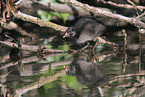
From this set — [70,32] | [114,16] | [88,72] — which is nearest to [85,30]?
[70,32]

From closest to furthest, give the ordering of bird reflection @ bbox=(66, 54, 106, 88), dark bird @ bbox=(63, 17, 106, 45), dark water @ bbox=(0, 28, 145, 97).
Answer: dark water @ bbox=(0, 28, 145, 97), bird reflection @ bbox=(66, 54, 106, 88), dark bird @ bbox=(63, 17, 106, 45)

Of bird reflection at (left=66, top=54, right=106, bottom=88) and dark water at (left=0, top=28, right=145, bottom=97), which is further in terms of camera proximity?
bird reflection at (left=66, top=54, right=106, bottom=88)

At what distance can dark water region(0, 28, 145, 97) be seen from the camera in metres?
1.56

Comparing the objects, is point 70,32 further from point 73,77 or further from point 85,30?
point 73,77

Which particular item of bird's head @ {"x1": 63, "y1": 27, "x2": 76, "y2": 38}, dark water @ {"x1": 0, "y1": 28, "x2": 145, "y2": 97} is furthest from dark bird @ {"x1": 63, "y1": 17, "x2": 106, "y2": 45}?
dark water @ {"x1": 0, "y1": 28, "x2": 145, "y2": 97}

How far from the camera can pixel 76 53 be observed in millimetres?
3273

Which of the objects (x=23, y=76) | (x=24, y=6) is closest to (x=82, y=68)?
(x=23, y=76)

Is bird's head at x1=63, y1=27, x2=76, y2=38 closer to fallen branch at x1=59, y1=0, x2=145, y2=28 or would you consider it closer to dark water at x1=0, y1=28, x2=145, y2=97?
fallen branch at x1=59, y1=0, x2=145, y2=28

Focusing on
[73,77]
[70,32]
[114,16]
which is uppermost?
[114,16]

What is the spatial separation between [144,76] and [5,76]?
45.1 inches

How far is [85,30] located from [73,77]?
175 centimetres

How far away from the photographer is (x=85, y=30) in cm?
361

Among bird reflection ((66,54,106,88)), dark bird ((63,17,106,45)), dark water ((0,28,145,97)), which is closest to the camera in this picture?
dark water ((0,28,145,97))

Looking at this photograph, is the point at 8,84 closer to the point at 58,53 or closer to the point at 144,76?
the point at 144,76
